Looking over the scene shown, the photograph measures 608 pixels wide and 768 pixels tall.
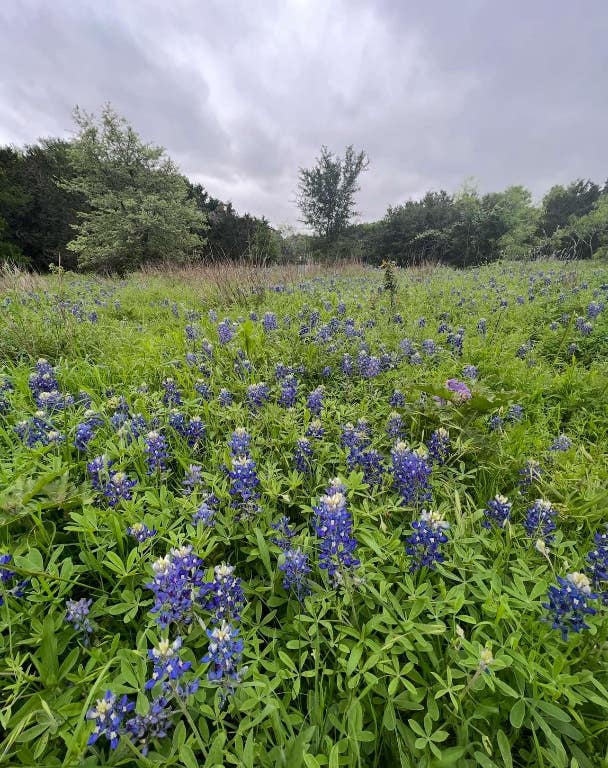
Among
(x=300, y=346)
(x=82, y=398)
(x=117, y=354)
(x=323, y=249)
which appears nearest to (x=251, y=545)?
(x=82, y=398)

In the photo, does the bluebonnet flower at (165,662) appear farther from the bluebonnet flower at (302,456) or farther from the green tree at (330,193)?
the green tree at (330,193)

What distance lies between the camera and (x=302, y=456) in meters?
1.93

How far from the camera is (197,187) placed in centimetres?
3061

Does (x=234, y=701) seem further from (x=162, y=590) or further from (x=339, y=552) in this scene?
(x=339, y=552)

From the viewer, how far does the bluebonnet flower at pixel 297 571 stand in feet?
4.23

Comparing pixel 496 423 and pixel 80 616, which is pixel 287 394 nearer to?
pixel 496 423

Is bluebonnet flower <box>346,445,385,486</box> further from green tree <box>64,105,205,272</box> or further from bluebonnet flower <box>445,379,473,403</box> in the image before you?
green tree <box>64,105,205,272</box>

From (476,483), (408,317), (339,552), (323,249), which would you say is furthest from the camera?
(323,249)

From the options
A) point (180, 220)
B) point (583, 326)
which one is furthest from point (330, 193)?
point (583, 326)

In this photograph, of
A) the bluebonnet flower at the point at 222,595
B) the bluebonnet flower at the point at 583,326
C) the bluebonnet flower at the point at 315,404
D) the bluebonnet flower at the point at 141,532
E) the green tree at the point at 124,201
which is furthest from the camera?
the green tree at the point at 124,201

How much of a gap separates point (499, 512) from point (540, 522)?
0.16 metres

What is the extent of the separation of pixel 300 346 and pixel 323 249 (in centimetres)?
2783

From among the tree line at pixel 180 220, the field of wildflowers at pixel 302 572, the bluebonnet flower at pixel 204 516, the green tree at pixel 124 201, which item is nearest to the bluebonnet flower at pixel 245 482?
the field of wildflowers at pixel 302 572

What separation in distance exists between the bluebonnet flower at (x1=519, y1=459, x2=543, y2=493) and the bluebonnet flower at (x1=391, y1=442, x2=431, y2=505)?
65 centimetres
